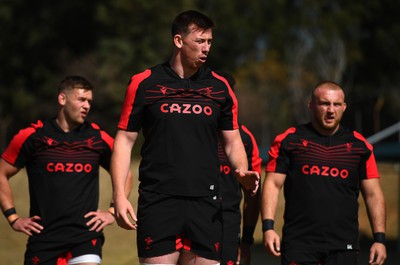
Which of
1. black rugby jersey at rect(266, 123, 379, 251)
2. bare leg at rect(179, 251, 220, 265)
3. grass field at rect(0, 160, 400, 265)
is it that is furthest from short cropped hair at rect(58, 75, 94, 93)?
grass field at rect(0, 160, 400, 265)

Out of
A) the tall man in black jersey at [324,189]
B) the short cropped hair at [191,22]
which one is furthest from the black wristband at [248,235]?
the short cropped hair at [191,22]

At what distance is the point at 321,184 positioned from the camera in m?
6.26

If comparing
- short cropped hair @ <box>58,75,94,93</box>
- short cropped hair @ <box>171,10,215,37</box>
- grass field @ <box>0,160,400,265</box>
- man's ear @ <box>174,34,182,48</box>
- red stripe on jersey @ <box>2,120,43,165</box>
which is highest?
short cropped hair @ <box>171,10,215,37</box>

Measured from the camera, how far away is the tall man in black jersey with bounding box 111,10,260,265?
4895 millimetres

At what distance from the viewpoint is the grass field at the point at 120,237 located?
12691 mm

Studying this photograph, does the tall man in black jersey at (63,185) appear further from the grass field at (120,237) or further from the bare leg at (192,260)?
the grass field at (120,237)

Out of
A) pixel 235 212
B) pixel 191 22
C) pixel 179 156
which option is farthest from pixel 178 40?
pixel 235 212

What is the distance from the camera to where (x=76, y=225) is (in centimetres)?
688

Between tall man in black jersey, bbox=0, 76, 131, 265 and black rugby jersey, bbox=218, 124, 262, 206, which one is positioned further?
black rugby jersey, bbox=218, 124, 262, 206

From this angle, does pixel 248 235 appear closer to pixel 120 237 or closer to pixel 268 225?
pixel 268 225

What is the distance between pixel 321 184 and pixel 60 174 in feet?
8.04

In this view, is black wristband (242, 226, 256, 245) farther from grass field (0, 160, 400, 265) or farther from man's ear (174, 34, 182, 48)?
grass field (0, 160, 400, 265)

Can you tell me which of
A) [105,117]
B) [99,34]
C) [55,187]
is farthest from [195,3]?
[55,187]

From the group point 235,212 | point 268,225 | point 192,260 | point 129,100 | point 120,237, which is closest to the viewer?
point 192,260
